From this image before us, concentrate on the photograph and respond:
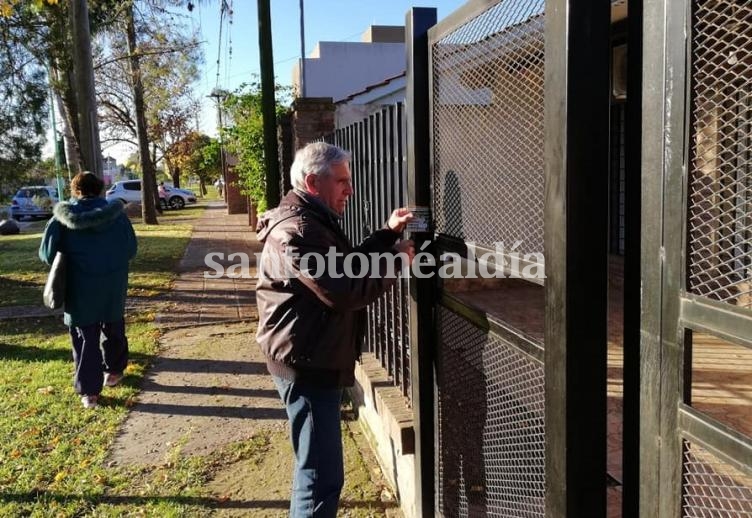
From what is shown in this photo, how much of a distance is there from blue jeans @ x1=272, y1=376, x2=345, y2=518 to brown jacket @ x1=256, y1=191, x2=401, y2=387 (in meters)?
0.07

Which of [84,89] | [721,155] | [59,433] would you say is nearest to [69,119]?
[84,89]

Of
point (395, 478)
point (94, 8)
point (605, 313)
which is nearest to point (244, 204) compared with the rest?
point (94, 8)

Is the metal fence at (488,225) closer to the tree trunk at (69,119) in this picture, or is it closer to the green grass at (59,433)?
the green grass at (59,433)

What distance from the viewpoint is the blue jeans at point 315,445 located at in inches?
111

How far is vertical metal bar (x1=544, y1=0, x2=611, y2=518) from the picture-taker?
172 centimetres

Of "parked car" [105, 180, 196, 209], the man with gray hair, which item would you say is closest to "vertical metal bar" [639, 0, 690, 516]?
the man with gray hair

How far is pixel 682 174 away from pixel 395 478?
2812 millimetres

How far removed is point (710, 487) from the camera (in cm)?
149

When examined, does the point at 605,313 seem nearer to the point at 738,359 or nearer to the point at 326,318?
the point at 326,318

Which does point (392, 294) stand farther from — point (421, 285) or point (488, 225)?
point (488, 225)

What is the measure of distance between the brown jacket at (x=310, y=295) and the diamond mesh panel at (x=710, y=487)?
134 centimetres

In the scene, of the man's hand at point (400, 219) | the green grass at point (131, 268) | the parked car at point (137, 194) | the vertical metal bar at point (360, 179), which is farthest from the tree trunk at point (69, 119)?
the parked car at point (137, 194)

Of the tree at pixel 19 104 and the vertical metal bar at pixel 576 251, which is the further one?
the tree at pixel 19 104

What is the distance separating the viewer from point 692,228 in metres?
1.45
